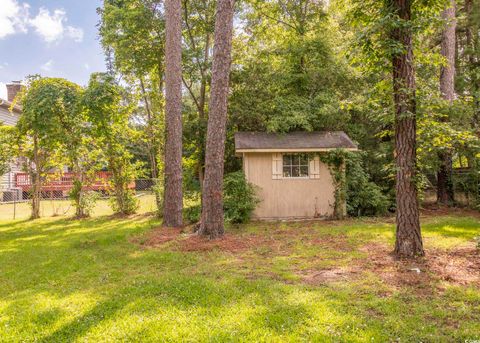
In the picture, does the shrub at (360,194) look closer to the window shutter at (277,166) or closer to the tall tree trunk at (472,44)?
the window shutter at (277,166)

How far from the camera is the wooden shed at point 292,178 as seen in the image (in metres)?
10.8

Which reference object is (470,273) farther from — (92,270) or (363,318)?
(92,270)

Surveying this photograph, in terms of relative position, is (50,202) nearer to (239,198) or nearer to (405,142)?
(239,198)

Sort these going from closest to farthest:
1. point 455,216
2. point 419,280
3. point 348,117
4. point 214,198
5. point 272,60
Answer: point 419,280 → point 214,198 → point 455,216 → point 348,117 → point 272,60

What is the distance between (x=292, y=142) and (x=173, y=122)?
3830 mm

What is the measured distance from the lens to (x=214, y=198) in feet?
24.5

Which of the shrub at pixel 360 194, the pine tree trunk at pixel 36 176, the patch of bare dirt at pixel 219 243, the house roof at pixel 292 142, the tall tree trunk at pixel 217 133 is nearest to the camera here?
the patch of bare dirt at pixel 219 243

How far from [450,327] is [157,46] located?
12.3 metres

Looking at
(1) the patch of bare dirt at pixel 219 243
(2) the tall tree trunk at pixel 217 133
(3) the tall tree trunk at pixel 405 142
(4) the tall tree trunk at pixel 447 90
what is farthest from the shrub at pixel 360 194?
(3) the tall tree trunk at pixel 405 142

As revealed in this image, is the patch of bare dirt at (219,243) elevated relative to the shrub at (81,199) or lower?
lower

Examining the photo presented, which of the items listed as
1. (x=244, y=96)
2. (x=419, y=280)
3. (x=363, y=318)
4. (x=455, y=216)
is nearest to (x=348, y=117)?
(x=244, y=96)

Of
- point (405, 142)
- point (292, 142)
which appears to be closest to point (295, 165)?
point (292, 142)

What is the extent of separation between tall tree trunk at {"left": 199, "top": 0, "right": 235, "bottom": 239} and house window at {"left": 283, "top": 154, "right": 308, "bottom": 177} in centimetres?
385

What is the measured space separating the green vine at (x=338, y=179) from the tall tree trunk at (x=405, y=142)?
16.7 ft
